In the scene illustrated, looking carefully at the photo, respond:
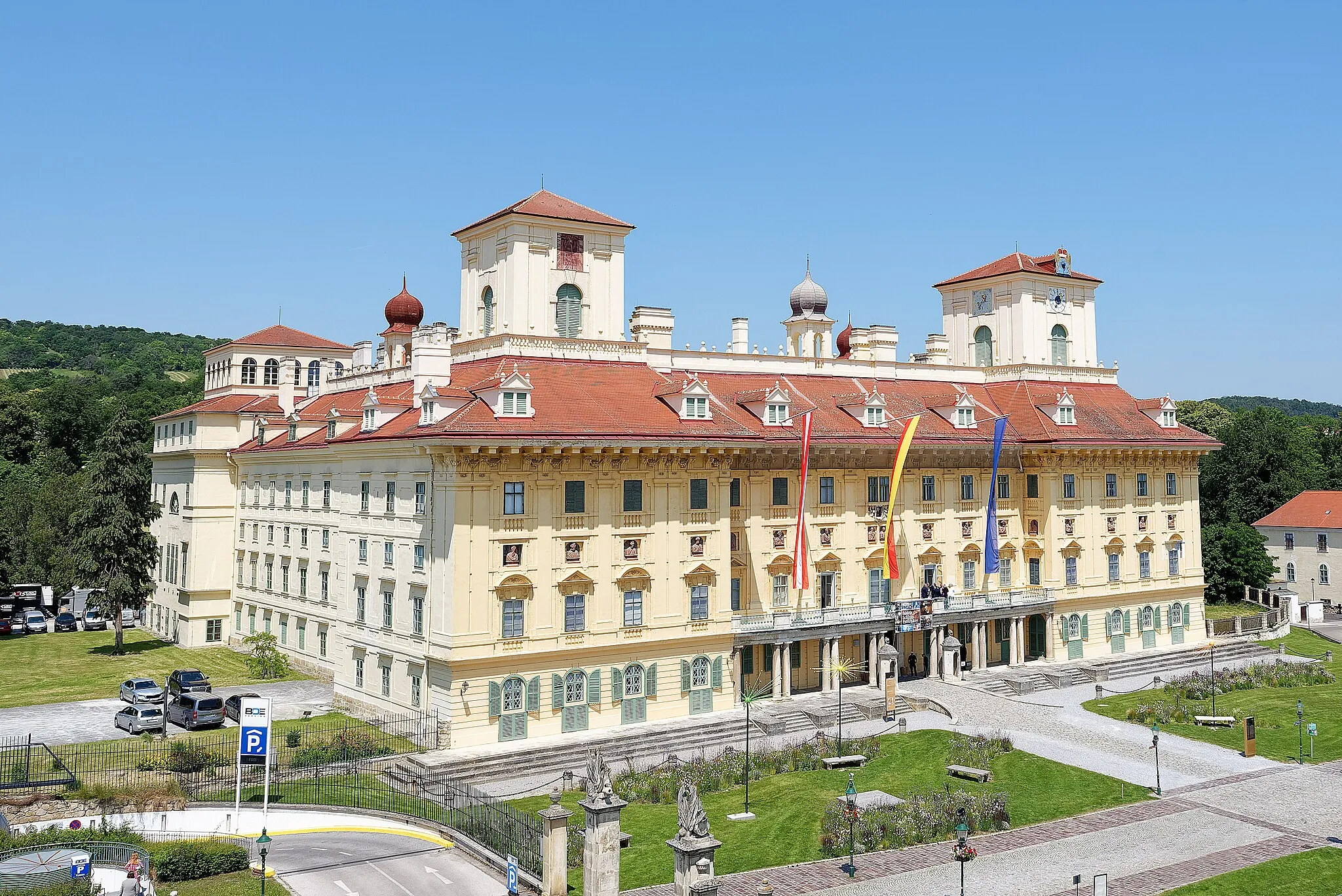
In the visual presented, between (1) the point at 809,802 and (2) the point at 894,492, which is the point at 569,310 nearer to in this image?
(2) the point at 894,492

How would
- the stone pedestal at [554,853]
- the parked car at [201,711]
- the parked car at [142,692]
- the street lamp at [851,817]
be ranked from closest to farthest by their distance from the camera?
the stone pedestal at [554,853]
the street lamp at [851,817]
the parked car at [201,711]
the parked car at [142,692]

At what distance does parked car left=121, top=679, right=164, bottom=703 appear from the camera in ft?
151

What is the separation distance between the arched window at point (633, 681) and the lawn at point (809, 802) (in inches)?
304

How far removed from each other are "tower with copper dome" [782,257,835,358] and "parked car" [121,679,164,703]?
118 feet

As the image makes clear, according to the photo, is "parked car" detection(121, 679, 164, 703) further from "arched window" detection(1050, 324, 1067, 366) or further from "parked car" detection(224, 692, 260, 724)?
"arched window" detection(1050, 324, 1067, 366)

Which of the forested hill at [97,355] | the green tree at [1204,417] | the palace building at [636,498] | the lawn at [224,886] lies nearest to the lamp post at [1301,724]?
the palace building at [636,498]

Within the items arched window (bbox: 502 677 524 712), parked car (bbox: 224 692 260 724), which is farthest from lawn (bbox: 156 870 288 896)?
parked car (bbox: 224 692 260 724)

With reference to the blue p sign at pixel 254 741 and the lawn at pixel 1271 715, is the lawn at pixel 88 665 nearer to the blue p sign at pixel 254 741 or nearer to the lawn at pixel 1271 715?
the blue p sign at pixel 254 741

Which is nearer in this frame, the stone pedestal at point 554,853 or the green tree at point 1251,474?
the stone pedestal at point 554,853

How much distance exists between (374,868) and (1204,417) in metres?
107

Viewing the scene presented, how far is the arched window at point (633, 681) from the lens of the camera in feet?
147

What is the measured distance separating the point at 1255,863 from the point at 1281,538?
2771 inches

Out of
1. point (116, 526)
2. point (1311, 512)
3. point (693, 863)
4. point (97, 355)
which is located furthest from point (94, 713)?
point (97, 355)

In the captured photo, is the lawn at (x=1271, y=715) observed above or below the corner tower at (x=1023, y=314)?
below
